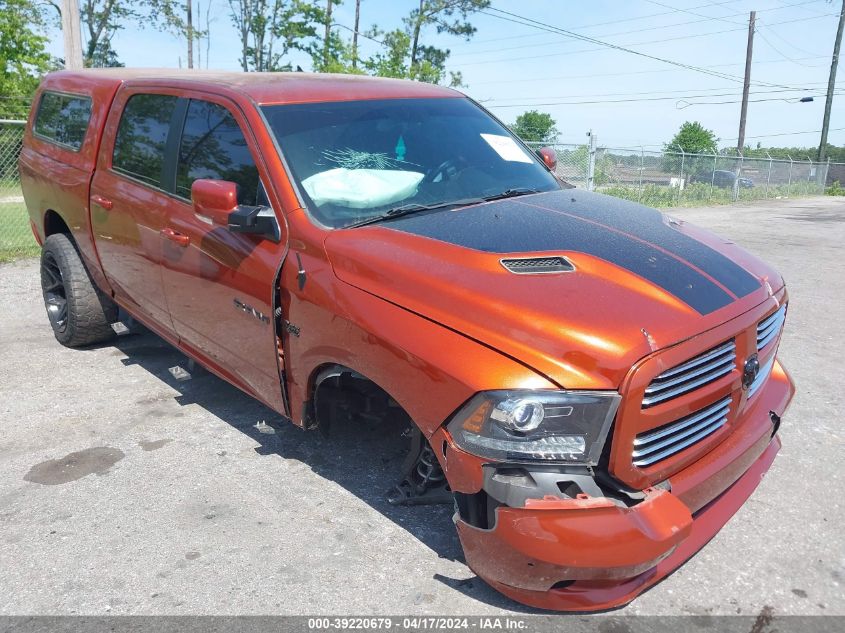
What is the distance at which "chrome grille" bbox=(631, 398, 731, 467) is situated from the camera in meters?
2.35

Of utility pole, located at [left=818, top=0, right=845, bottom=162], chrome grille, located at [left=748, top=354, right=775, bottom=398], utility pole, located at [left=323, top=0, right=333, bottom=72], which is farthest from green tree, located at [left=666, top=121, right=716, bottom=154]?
chrome grille, located at [left=748, top=354, right=775, bottom=398]

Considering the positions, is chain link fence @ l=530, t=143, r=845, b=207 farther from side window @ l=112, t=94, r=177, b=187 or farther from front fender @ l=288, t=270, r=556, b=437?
front fender @ l=288, t=270, r=556, b=437

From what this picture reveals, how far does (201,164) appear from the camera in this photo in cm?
380

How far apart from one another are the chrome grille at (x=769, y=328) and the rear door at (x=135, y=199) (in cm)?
301

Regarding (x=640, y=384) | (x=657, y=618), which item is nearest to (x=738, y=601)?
(x=657, y=618)

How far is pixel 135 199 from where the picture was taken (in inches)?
166

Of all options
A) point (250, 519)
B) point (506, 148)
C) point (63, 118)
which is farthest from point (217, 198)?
point (63, 118)

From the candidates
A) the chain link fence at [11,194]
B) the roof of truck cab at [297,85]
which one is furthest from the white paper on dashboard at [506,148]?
the chain link fence at [11,194]

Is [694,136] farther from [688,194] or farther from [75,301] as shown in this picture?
[75,301]

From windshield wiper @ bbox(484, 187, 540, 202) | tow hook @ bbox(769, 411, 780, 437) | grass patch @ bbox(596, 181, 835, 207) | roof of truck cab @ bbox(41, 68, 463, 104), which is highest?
roof of truck cab @ bbox(41, 68, 463, 104)

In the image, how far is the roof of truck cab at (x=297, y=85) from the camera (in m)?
3.68

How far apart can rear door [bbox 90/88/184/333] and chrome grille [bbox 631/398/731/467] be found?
283cm

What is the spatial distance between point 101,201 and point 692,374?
12.4 ft

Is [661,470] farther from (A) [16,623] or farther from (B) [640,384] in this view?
(A) [16,623]
